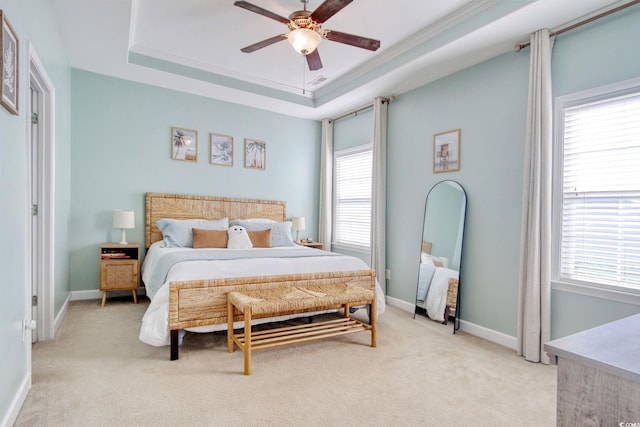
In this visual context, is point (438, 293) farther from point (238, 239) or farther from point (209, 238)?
point (209, 238)

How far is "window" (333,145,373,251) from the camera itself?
4.98 meters

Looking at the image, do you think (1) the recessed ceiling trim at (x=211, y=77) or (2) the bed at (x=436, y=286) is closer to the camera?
(2) the bed at (x=436, y=286)

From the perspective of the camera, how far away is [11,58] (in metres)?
1.75

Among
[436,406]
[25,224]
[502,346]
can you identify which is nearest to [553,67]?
[502,346]

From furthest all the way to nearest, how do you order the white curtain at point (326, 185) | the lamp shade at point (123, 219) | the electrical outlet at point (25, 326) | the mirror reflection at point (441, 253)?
the white curtain at point (326, 185), the lamp shade at point (123, 219), the mirror reflection at point (441, 253), the electrical outlet at point (25, 326)

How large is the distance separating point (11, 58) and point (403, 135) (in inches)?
145

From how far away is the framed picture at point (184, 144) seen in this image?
4625 mm

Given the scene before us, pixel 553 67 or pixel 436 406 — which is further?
pixel 553 67

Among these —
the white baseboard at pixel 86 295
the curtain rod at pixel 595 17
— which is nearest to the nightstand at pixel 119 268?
the white baseboard at pixel 86 295

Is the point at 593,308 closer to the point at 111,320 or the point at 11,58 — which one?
the point at 11,58

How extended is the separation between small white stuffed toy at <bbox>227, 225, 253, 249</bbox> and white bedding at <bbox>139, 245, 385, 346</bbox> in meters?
0.65

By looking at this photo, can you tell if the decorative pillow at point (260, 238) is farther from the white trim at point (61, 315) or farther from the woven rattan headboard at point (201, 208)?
the white trim at point (61, 315)

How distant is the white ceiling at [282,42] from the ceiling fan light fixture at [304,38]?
0.46m

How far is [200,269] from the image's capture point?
2766 millimetres
